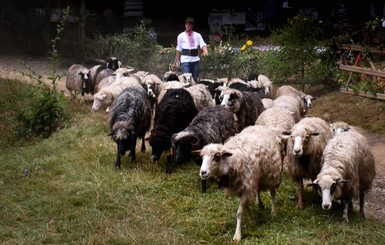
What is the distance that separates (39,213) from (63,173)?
4.74 feet

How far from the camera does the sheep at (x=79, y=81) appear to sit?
12.9m

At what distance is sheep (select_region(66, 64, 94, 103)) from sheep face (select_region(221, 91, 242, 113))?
5.24 m

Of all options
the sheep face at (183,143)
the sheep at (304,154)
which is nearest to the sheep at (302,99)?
the sheep face at (183,143)

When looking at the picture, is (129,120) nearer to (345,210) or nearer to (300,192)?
(300,192)

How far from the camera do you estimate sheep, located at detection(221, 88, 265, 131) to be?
8562 mm

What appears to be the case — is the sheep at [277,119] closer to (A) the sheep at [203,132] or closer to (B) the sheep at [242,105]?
(A) the sheep at [203,132]

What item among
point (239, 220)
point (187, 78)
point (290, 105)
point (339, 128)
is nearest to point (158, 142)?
point (239, 220)

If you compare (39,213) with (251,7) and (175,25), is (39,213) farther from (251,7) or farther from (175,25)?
(251,7)

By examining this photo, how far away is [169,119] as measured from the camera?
7.90 m

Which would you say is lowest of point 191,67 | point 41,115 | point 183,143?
point 41,115

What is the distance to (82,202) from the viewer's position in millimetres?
6652

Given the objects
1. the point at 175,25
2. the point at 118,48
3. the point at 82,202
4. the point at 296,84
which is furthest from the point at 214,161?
the point at 175,25

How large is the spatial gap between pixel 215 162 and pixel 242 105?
3.36 meters

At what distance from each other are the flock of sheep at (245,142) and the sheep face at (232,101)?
2 cm
